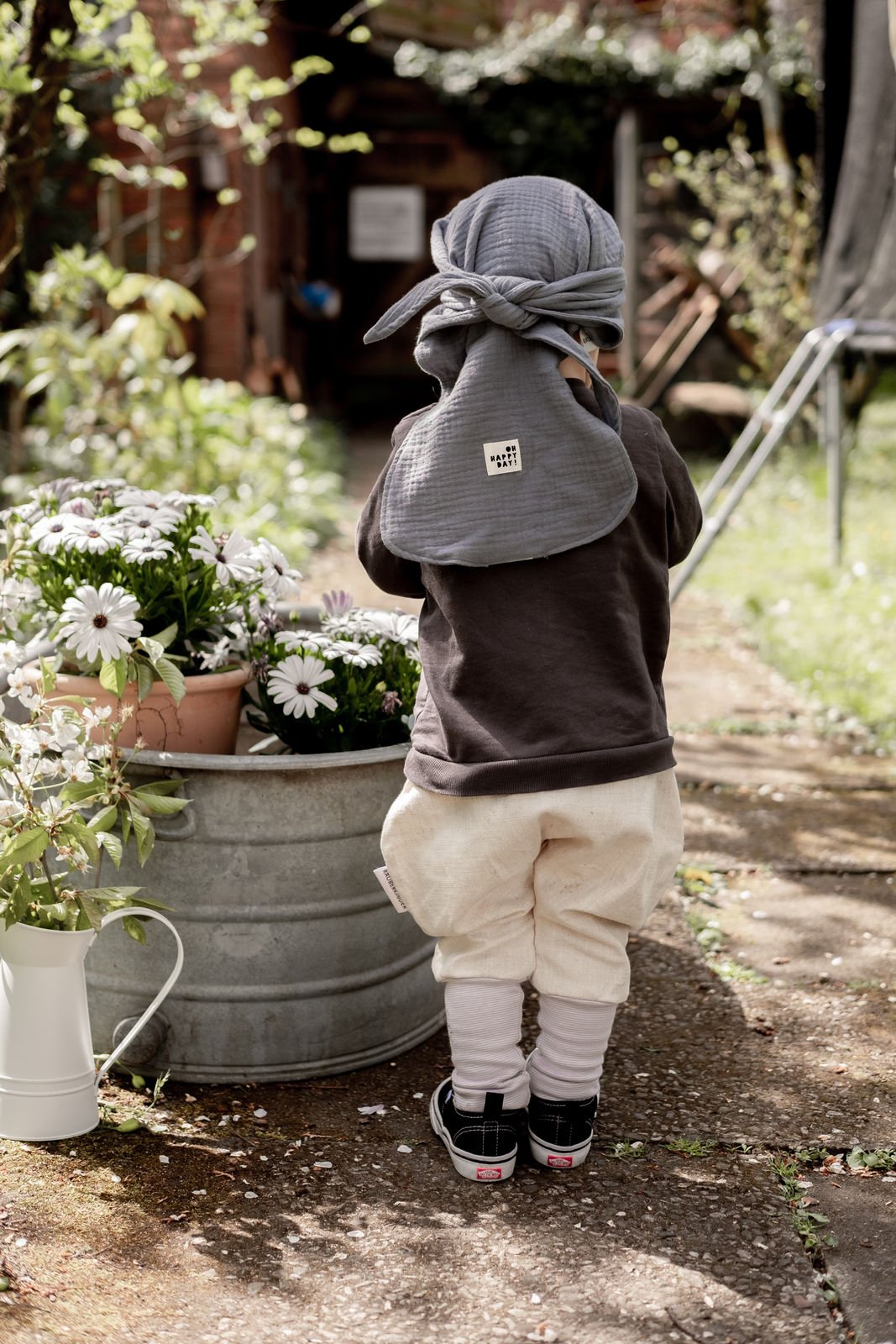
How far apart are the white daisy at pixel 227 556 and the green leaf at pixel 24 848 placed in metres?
0.54

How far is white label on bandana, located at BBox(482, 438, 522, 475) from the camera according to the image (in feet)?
6.60

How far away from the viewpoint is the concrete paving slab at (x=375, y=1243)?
182 cm

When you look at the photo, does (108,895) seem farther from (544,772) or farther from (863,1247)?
(863,1247)

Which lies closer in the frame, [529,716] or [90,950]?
[529,716]

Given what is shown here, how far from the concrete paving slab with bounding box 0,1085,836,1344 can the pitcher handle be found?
12cm

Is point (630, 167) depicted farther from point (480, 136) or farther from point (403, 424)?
point (403, 424)

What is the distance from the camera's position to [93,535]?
2.39 m

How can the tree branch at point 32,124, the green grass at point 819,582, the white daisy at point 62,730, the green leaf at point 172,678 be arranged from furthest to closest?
the green grass at point 819,582
the tree branch at point 32,124
the green leaf at point 172,678
the white daisy at point 62,730

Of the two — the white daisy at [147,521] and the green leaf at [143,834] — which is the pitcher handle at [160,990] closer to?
the green leaf at [143,834]

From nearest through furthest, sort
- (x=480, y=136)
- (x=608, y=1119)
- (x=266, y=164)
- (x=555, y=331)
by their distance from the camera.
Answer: (x=555, y=331) < (x=608, y=1119) < (x=266, y=164) < (x=480, y=136)

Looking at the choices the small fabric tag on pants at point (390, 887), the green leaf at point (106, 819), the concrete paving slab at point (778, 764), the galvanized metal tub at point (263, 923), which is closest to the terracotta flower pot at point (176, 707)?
the galvanized metal tub at point (263, 923)

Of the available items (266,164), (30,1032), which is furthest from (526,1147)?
(266,164)

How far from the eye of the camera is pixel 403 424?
2.18 metres

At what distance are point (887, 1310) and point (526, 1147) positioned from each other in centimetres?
61
